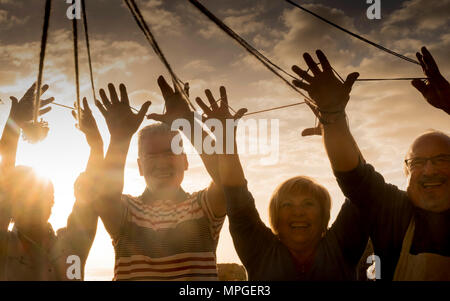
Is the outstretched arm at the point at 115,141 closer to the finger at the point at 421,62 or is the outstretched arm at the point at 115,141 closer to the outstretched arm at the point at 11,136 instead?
the outstretched arm at the point at 11,136

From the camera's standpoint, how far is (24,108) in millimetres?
5387

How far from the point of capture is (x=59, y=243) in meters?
4.89

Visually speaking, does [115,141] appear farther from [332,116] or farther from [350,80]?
[350,80]

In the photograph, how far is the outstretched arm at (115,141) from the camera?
3992mm

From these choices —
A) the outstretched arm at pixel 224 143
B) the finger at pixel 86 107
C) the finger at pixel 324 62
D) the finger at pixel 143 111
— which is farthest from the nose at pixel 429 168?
the finger at pixel 86 107

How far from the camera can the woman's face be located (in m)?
4.06

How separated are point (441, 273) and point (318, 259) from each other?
3.22ft

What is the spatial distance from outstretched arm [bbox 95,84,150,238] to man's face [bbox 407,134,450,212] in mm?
2491

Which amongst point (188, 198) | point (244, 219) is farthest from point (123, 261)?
point (244, 219)

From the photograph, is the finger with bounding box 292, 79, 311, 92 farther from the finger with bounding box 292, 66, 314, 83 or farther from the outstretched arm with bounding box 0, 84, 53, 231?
the outstretched arm with bounding box 0, 84, 53, 231

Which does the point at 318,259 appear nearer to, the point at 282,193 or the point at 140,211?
the point at 282,193

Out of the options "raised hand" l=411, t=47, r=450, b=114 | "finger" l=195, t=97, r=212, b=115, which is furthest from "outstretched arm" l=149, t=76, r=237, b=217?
"raised hand" l=411, t=47, r=450, b=114

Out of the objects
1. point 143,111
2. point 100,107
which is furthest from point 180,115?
point 100,107

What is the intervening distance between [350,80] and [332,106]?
0.84ft
